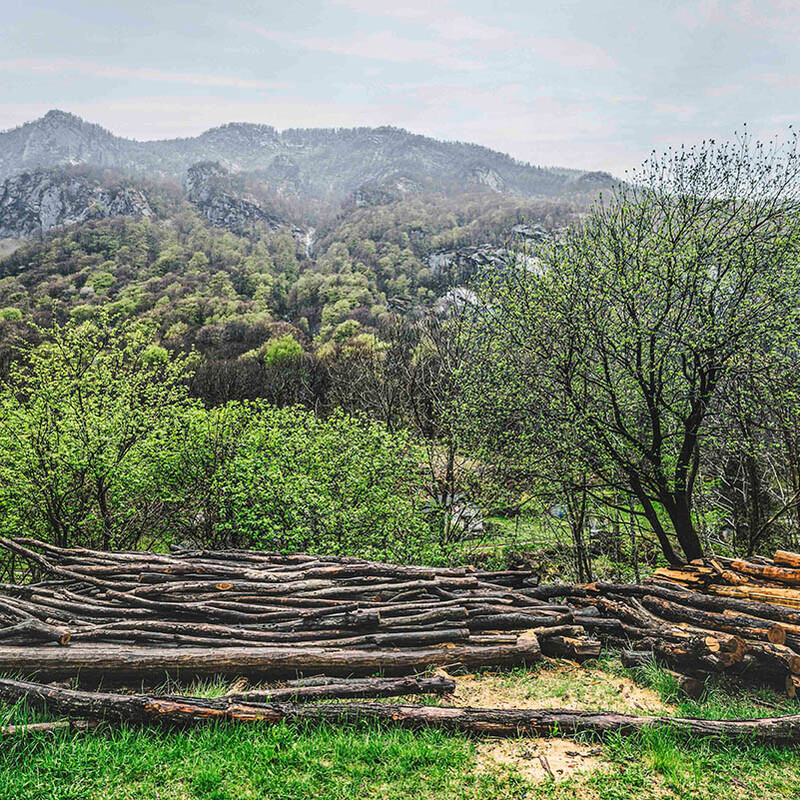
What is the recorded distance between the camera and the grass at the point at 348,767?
4.20m

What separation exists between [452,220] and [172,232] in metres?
70.5

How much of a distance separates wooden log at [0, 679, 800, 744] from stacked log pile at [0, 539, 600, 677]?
692 mm

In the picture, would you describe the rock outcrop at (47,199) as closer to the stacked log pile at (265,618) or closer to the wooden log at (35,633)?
the stacked log pile at (265,618)

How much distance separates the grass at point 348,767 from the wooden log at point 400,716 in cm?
10

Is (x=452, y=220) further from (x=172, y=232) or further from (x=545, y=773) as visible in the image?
(x=545, y=773)

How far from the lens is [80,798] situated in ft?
13.3

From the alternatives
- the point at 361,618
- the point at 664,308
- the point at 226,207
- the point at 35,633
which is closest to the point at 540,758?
the point at 361,618

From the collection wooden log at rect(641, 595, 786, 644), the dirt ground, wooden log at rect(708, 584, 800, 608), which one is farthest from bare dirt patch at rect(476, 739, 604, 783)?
wooden log at rect(708, 584, 800, 608)

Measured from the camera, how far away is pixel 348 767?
4469 mm

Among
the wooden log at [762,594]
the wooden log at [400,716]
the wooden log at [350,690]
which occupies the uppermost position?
the wooden log at [762,594]

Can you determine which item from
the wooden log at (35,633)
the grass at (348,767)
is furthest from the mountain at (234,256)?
the wooden log at (35,633)

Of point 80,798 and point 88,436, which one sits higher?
point 88,436

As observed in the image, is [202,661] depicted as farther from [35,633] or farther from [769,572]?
[769,572]

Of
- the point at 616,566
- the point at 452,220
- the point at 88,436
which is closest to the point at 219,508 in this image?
the point at 88,436
